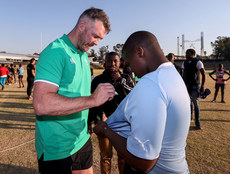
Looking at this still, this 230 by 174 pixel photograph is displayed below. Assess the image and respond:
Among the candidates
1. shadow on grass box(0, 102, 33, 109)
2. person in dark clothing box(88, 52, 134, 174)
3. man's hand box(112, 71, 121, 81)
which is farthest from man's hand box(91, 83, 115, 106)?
shadow on grass box(0, 102, 33, 109)

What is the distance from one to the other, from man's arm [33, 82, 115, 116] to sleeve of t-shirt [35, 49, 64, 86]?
2.0 inches

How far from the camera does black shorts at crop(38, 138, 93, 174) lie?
1.81 meters

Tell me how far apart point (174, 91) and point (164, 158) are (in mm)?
499

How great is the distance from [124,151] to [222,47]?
3219 inches

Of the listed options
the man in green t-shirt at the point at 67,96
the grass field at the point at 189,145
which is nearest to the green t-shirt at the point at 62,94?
the man in green t-shirt at the point at 67,96

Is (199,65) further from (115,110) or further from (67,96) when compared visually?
(67,96)

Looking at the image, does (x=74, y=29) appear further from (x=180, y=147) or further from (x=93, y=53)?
(x=93, y=53)

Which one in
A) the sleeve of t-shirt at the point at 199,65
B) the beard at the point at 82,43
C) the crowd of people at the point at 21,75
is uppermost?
the beard at the point at 82,43

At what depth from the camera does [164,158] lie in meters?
1.27

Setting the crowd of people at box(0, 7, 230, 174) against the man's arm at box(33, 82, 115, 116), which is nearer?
the crowd of people at box(0, 7, 230, 174)

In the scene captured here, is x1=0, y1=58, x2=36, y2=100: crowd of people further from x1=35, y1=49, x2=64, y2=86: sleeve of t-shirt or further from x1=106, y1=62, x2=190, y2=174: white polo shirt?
x1=106, y1=62, x2=190, y2=174: white polo shirt

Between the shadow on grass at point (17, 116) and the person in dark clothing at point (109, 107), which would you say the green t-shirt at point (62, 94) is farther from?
the shadow on grass at point (17, 116)

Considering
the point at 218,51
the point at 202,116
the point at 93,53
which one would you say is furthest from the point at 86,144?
the point at 93,53

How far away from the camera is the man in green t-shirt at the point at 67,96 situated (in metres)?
1.46
